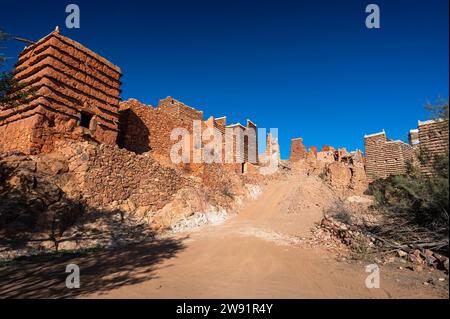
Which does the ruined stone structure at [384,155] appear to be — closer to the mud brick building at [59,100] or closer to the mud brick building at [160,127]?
the mud brick building at [160,127]

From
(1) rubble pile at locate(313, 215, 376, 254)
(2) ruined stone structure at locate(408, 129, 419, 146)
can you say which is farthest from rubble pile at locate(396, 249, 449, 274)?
(2) ruined stone structure at locate(408, 129, 419, 146)

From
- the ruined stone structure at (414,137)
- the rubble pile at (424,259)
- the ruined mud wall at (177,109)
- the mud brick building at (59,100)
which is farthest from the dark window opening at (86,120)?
the ruined stone structure at (414,137)

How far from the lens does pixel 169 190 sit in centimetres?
1269

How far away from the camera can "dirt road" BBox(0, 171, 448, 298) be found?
463 cm

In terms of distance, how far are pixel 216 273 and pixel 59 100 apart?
30.0ft

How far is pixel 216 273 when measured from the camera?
5875mm

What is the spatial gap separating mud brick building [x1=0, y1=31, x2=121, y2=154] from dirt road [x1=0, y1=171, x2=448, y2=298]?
17.8ft

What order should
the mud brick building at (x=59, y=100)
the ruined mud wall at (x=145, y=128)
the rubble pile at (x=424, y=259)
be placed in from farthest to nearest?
the ruined mud wall at (x=145, y=128) < the mud brick building at (x=59, y=100) < the rubble pile at (x=424, y=259)

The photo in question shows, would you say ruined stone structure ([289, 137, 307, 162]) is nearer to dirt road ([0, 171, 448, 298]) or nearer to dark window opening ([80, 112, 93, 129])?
dirt road ([0, 171, 448, 298])

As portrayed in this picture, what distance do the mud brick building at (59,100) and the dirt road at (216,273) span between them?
5.44 metres

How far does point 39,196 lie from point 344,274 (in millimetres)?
8670

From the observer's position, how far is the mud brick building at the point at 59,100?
10.1m

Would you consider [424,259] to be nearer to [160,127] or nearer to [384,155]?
[160,127]

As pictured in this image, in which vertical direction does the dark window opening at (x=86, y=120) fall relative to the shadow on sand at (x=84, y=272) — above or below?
above
